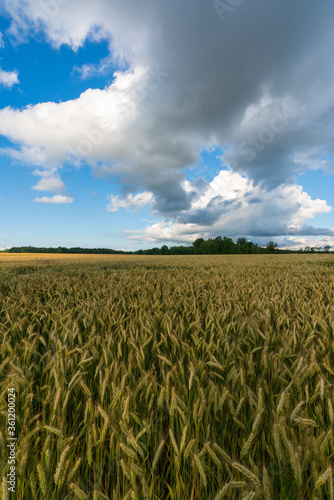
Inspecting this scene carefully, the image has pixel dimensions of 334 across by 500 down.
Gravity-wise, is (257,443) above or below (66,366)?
below

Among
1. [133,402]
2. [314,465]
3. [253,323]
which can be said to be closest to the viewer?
[314,465]

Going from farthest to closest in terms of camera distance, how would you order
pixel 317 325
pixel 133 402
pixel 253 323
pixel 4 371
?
pixel 317 325 → pixel 253 323 → pixel 4 371 → pixel 133 402

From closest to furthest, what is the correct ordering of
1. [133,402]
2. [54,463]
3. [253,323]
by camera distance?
[54,463] < [133,402] < [253,323]

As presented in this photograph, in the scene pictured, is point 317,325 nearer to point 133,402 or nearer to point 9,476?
point 133,402

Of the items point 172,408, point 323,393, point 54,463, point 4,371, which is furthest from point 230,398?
point 4,371

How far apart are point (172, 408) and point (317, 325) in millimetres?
2165

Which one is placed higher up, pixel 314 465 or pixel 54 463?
pixel 314 465

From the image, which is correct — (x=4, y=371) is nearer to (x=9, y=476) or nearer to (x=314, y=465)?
(x=9, y=476)

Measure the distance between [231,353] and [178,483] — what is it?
3.39ft

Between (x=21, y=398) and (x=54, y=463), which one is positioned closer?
(x=54, y=463)

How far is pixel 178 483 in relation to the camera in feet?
2.69

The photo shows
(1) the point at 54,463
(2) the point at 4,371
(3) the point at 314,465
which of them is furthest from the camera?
(2) the point at 4,371

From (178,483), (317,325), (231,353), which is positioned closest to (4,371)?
(178,483)

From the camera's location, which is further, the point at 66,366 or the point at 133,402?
the point at 66,366
